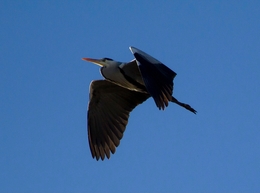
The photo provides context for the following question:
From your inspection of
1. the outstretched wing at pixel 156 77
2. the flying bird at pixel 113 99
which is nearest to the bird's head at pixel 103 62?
the flying bird at pixel 113 99

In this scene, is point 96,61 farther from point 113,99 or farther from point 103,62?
point 113,99

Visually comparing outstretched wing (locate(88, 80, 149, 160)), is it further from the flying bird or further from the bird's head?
the bird's head

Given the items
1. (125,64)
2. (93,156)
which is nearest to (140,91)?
(125,64)

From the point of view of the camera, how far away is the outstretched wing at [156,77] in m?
10.5

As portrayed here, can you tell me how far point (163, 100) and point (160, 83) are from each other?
0.38 m

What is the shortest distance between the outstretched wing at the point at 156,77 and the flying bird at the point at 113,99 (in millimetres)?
23

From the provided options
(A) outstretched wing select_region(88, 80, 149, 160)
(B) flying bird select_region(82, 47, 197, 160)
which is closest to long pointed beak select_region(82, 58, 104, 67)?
(B) flying bird select_region(82, 47, 197, 160)

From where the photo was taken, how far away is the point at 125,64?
12.1 m

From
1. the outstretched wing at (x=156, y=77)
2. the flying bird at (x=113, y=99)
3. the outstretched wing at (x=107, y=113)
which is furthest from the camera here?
the outstretched wing at (x=107, y=113)

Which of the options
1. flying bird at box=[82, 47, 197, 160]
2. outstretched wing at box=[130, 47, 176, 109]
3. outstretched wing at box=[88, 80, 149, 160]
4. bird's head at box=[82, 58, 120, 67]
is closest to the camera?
outstretched wing at box=[130, 47, 176, 109]

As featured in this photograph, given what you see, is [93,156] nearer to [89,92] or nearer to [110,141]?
[110,141]

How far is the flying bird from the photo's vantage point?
12.1m

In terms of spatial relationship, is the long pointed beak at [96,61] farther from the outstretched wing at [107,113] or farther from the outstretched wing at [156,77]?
the outstretched wing at [156,77]

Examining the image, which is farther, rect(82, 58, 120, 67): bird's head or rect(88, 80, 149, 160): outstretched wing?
rect(88, 80, 149, 160): outstretched wing
